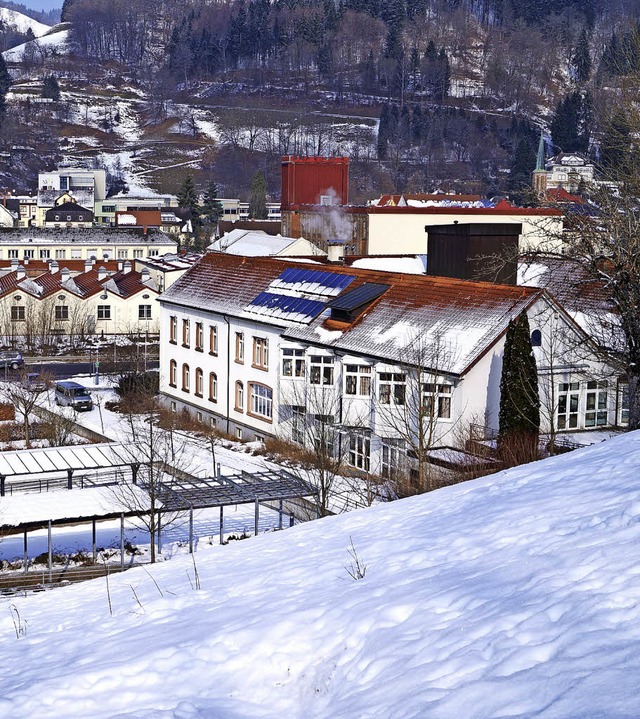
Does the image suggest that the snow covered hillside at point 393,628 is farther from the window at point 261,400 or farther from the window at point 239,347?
the window at point 239,347

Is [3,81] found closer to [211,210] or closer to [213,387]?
[211,210]

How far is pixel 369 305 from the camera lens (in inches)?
1011

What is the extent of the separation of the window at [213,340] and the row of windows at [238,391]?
631 mm

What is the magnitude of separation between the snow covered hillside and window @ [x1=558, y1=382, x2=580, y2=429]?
13436mm

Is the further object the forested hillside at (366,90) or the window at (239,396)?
the forested hillside at (366,90)

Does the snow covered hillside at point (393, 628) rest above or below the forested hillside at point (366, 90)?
below

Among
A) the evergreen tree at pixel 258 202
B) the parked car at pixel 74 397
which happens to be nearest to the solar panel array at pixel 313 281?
the parked car at pixel 74 397

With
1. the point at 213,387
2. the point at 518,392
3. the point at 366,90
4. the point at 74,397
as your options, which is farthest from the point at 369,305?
the point at 366,90

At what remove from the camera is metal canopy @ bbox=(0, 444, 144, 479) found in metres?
20.7

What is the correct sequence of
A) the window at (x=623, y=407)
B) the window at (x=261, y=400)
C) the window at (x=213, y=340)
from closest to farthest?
1. the window at (x=623, y=407)
2. the window at (x=261, y=400)
3. the window at (x=213, y=340)

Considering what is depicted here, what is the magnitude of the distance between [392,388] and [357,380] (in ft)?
4.86

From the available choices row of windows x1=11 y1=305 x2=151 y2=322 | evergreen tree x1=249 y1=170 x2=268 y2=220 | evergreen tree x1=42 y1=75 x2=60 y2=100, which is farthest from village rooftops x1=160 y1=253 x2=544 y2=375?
evergreen tree x1=42 y1=75 x2=60 y2=100

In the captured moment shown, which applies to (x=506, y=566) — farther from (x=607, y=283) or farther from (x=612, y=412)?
(x=612, y=412)

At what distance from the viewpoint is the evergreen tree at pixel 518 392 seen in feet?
66.0
